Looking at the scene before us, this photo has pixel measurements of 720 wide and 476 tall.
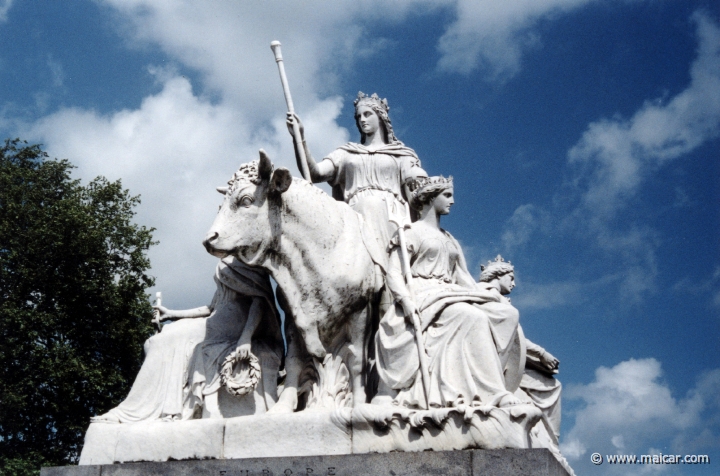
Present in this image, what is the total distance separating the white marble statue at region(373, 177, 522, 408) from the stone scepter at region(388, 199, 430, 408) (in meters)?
0.04

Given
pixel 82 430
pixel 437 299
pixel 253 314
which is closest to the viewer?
pixel 437 299

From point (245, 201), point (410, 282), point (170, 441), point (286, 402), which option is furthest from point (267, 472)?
point (245, 201)

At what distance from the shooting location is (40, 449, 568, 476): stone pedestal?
245 inches

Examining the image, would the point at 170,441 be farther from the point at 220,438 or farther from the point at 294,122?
the point at 294,122

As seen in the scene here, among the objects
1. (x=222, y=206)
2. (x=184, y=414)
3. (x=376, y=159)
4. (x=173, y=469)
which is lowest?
(x=173, y=469)

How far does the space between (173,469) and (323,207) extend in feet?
8.66

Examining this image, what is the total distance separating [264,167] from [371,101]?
2765 mm

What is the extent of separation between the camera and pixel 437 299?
7.56 meters

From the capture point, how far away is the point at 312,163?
9.45 metres

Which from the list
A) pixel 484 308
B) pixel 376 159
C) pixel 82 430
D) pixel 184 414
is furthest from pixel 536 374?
pixel 82 430

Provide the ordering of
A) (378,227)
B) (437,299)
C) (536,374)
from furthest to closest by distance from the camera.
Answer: (536,374) → (378,227) → (437,299)

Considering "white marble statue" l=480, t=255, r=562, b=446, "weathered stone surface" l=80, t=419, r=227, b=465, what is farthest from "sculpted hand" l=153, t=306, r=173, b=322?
"white marble statue" l=480, t=255, r=562, b=446

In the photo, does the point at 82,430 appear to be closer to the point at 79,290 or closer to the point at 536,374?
the point at 79,290

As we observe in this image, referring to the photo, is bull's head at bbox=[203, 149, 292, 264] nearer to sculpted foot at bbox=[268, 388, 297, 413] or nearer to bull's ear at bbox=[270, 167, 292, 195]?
bull's ear at bbox=[270, 167, 292, 195]
